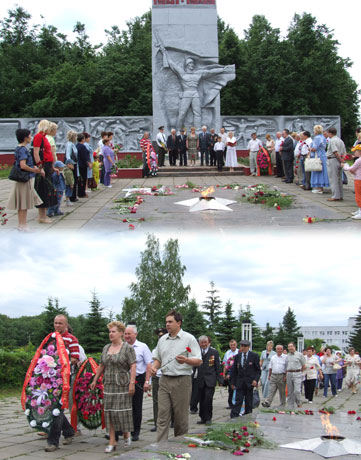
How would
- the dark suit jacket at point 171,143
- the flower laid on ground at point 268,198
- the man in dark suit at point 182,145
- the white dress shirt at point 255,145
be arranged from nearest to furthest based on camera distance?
the flower laid on ground at point 268,198, the white dress shirt at point 255,145, the dark suit jacket at point 171,143, the man in dark suit at point 182,145

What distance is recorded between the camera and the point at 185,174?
57.1 feet

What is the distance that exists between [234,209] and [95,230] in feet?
9.05

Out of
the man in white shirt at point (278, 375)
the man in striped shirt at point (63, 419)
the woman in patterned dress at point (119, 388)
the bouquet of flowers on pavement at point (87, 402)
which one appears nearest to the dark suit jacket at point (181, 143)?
the man in white shirt at point (278, 375)

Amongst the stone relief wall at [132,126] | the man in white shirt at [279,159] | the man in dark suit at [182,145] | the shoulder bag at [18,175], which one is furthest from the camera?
the stone relief wall at [132,126]

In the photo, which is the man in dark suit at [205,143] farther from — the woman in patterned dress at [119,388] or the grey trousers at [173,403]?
the grey trousers at [173,403]

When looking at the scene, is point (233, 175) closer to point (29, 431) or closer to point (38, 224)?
point (38, 224)

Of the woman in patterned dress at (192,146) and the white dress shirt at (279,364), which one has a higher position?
the woman in patterned dress at (192,146)

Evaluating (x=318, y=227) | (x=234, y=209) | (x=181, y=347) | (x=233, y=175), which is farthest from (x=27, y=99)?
(x=181, y=347)

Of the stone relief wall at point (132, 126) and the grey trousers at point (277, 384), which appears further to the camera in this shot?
the stone relief wall at point (132, 126)

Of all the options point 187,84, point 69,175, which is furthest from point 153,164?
point 187,84

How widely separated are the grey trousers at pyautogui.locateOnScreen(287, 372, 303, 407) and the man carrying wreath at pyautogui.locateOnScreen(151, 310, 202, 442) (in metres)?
4.72

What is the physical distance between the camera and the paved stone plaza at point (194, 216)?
26.3ft

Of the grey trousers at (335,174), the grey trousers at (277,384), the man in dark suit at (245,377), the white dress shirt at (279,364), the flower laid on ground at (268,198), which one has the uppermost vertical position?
the grey trousers at (335,174)

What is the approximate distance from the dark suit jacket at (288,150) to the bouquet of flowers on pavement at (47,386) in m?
9.92
